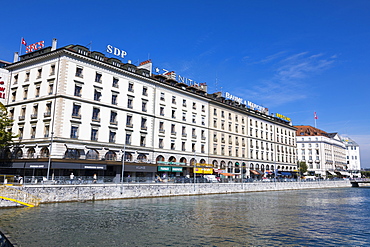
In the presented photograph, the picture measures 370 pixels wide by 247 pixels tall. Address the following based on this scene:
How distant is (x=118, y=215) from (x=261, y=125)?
77.5 metres

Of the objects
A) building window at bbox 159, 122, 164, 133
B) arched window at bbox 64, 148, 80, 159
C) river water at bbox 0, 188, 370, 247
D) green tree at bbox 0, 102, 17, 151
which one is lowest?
river water at bbox 0, 188, 370, 247

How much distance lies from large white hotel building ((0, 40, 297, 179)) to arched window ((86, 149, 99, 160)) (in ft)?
0.56

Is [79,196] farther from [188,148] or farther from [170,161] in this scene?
[188,148]

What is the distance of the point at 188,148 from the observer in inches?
2904

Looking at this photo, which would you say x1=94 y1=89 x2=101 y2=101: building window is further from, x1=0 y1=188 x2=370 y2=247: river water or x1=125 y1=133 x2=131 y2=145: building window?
x1=0 y1=188 x2=370 y2=247: river water

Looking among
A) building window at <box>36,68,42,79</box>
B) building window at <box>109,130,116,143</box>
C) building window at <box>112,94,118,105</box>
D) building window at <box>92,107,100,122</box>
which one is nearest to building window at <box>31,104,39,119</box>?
building window at <box>36,68,42,79</box>

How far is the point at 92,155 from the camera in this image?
53.1 metres

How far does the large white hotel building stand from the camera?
5088 cm

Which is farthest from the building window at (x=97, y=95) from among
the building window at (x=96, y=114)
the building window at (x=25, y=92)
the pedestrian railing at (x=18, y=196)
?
the pedestrian railing at (x=18, y=196)

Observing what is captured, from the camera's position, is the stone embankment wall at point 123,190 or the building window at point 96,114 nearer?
the stone embankment wall at point 123,190

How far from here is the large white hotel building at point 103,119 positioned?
167 feet

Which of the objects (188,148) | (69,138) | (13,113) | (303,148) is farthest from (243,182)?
(303,148)

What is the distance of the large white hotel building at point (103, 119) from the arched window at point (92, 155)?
0.56 feet

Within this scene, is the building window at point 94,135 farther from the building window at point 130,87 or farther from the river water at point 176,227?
the river water at point 176,227
